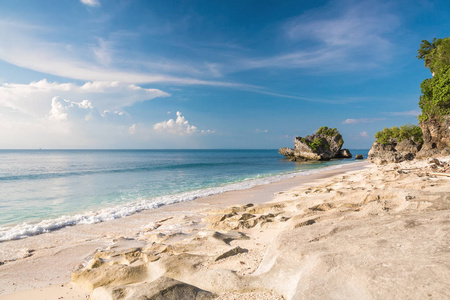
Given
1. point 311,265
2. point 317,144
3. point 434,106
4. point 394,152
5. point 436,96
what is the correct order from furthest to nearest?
point 317,144, point 394,152, point 434,106, point 436,96, point 311,265

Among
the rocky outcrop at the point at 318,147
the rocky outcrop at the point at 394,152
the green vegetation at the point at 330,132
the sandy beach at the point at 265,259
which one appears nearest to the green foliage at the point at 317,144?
the rocky outcrop at the point at 318,147

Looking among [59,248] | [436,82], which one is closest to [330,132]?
[436,82]

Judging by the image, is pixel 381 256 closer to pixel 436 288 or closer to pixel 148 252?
pixel 436 288

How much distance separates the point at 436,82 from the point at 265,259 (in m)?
36.0

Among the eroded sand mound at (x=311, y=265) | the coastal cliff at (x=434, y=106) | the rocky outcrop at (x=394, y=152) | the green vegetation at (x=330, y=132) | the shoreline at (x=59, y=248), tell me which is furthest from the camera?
the green vegetation at (x=330, y=132)

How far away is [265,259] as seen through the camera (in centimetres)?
445

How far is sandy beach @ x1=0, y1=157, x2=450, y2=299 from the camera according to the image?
9.75 feet

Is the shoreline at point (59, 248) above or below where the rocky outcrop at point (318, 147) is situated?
below

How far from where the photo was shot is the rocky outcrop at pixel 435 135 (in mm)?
31755

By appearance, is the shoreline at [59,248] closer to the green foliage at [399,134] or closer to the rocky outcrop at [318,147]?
the green foliage at [399,134]

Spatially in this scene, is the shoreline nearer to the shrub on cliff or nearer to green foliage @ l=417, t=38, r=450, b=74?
green foliage @ l=417, t=38, r=450, b=74

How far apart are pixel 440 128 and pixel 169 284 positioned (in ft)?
139

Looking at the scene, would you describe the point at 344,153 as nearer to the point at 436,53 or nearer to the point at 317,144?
the point at 317,144

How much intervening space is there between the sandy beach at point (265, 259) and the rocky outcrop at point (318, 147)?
69497 mm
